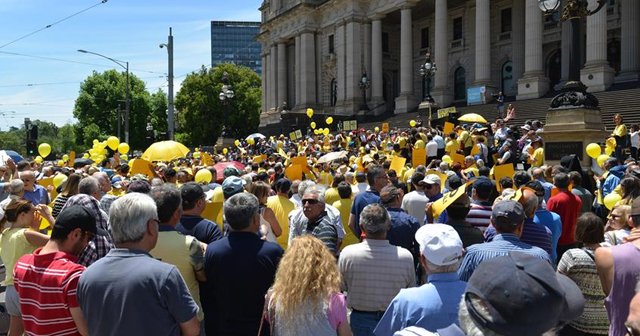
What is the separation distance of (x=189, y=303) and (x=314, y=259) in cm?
82

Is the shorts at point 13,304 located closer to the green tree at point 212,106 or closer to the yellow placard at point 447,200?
the yellow placard at point 447,200

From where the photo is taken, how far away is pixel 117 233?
360 cm

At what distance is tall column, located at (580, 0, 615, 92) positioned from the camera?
98.9ft

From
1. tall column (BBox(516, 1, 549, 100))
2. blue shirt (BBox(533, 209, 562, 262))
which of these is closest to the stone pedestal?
blue shirt (BBox(533, 209, 562, 262))

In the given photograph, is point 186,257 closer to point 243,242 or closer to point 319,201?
point 243,242

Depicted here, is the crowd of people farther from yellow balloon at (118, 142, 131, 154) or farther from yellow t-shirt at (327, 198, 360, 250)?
yellow balloon at (118, 142, 131, 154)

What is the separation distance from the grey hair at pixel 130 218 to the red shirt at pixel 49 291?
498 mm

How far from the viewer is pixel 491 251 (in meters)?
4.72

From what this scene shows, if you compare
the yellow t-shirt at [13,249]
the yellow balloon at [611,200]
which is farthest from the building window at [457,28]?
the yellow t-shirt at [13,249]

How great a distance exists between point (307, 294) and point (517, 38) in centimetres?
4264

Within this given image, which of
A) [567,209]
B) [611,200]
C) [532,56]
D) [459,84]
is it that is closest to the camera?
[567,209]

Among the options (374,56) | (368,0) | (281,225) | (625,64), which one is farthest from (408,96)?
(281,225)

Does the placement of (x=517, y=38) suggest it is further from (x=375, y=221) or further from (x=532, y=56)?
(x=375, y=221)

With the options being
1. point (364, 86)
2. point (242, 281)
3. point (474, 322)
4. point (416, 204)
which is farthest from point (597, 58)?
point (474, 322)
